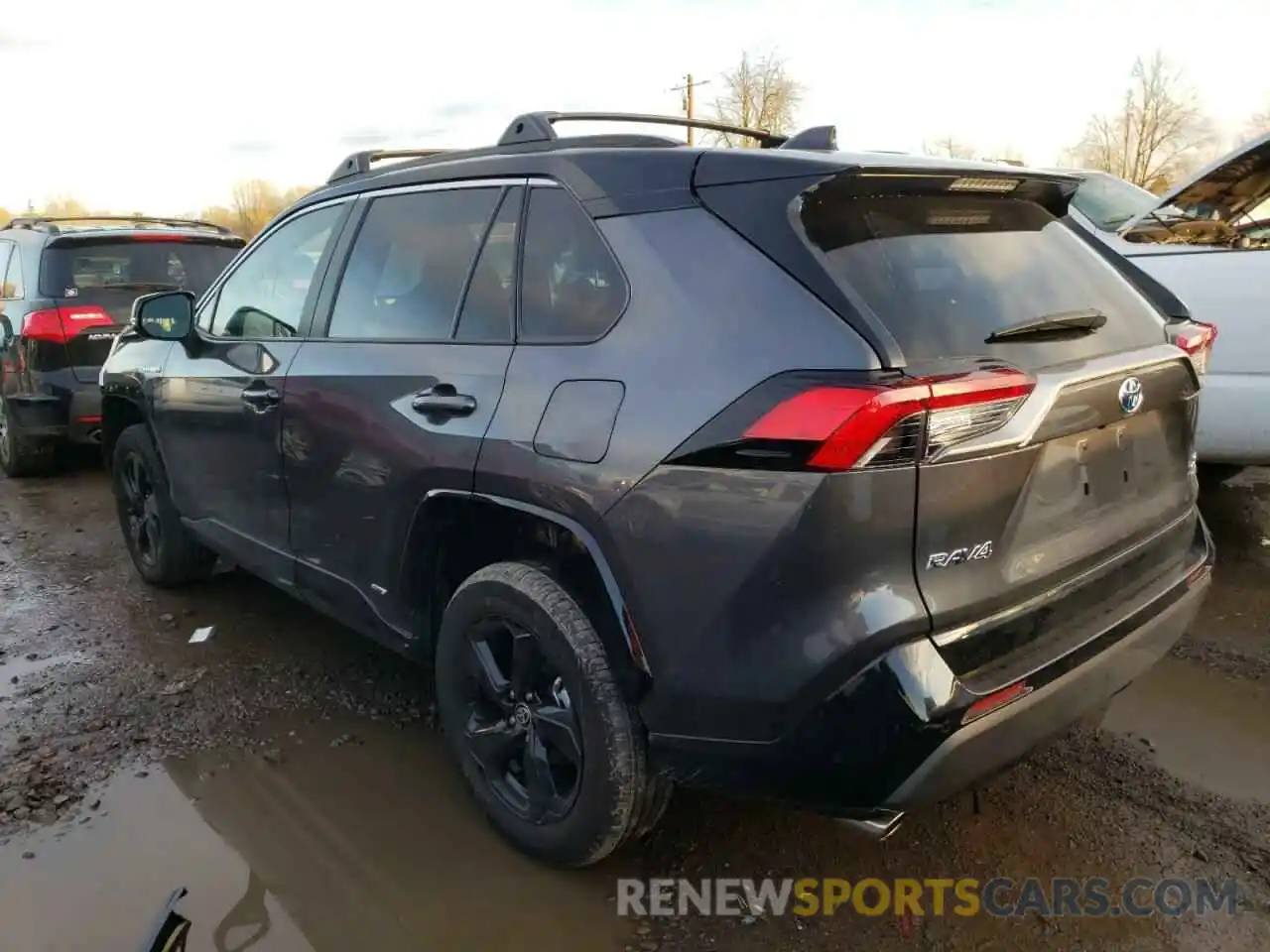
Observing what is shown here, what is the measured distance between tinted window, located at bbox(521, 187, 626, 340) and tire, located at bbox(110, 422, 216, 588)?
2435 mm

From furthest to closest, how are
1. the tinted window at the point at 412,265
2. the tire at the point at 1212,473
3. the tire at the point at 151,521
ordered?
Result: 1. the tire at the point at 1212,473
2. the tire at the point at 151,521
3. the tinted window at the point at 412,265

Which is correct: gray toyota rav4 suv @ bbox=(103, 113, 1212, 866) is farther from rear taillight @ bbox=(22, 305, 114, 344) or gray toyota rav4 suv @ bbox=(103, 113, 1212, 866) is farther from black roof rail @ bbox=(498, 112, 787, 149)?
rear taillight @ bbox=(22, 305, 114, 344)

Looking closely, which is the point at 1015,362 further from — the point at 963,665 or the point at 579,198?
the point at 579,198

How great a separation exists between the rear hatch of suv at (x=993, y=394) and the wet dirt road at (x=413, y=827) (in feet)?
2.42

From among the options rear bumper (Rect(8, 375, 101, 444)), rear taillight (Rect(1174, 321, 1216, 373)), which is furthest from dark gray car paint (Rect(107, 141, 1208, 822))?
rear bumper (Rect(8, 375, 101, 444))

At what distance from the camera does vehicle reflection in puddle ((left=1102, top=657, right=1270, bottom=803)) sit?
2.88m

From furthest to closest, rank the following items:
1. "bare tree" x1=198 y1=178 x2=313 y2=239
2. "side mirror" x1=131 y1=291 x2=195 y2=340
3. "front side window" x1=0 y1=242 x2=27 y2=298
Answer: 1. "bare tree" x1=198 y1=178 x2=313 y2=239
2. "front side window" x1=0 y1=242 x2=27 y2=298
3. "side mirror" x1=131 y1=291 x2=195 y2=340

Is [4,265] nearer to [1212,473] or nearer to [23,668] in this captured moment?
[23,668]

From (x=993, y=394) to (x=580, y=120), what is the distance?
161cm

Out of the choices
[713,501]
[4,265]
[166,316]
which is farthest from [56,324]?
[713,501]

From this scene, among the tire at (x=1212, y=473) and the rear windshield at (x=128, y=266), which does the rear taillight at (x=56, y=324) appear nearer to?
the rear windshield at (x=128, y=266)

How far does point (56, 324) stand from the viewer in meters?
6.36

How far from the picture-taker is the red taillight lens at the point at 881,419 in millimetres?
1805

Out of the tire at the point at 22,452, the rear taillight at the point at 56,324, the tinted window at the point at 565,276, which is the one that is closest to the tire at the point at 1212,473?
the tinted window at the point at 565,276
